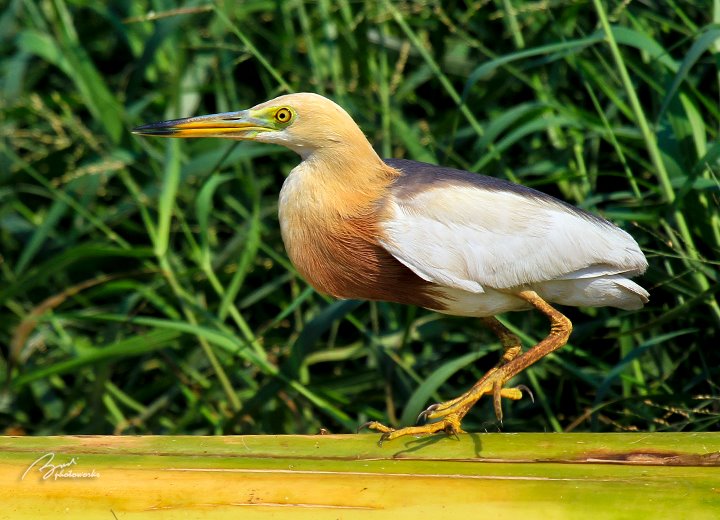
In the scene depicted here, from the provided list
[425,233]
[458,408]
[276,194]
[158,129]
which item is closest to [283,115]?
[158,129]

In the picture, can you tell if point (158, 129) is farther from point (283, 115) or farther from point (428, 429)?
point (428, 429)

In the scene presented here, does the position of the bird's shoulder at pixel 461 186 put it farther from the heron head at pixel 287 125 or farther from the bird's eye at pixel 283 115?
the bird's eye at pixel 283 115

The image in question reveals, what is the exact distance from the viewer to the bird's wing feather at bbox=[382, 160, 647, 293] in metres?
2.16

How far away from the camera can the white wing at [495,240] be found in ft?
7.09

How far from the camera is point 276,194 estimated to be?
11.8 feet

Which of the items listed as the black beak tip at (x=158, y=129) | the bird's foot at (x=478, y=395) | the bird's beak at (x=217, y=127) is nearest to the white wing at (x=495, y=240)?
the bird's foot at (x=478, y=395)

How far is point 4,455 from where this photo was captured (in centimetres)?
187

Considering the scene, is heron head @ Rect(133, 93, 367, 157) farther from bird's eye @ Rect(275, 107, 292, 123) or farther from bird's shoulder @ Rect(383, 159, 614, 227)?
bird's shoulder @ Rect(383, 159, 614, 227)

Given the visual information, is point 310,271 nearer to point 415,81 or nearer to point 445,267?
point 445,267

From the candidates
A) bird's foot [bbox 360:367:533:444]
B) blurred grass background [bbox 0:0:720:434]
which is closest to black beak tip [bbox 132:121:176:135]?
blurred grass background [bbox 0:0:720:434]

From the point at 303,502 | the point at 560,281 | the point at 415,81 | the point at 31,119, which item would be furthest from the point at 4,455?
the point at 31,119

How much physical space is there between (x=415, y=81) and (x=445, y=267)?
4.24 feet

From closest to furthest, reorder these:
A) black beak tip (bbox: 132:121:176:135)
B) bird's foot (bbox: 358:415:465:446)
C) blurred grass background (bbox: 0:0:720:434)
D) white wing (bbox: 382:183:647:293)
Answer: bird's foot (bbox: 358:415:465:446), white wing (bbox: 382:183:647:293), black beak tip (bbox: 132:121:176:135), blurred grass background (bbox: 0:0:720:434)

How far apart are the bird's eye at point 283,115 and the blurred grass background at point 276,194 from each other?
0.31 metres
